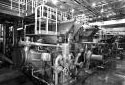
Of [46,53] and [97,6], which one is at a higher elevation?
[97,6]

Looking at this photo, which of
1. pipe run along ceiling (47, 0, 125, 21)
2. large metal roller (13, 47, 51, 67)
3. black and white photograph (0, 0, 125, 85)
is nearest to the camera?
black and white photograph (0, 0, 125, 85)

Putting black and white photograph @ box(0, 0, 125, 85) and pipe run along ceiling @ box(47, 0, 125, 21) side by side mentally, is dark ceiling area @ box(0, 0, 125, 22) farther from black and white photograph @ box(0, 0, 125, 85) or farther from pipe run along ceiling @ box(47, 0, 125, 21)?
black and white photograph @ box(0, 0, 125, 85)

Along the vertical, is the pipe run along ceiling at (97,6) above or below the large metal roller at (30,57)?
above

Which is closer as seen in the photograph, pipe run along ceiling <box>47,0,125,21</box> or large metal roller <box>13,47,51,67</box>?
large metal roller <box>13,47,51,67</box>

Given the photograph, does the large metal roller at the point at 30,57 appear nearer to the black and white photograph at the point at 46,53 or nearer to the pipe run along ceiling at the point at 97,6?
the black and white photograph at the point at 46,53

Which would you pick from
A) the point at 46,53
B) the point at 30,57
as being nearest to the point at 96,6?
the point at 46,53

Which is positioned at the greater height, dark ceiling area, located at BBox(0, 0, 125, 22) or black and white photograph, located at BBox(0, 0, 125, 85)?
dark ceiling area, located at BBox(0, 0, 125, 22)

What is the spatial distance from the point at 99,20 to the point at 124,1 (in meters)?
2.52

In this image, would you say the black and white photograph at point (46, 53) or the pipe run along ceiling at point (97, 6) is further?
the pipe run along ceiling at point (97, 6)

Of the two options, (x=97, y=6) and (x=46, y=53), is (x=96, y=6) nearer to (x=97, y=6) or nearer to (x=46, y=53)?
(x=97, y=6)

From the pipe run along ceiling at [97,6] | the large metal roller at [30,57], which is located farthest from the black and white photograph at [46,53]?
the pipe run along ceiling at [97,6]

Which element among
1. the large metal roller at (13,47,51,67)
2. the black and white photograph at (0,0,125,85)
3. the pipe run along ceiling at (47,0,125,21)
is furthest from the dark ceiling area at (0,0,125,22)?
the large metal roller at (13,47,51,67)

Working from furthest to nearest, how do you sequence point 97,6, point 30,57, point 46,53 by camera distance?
point 97,6 → point 30,57 → point 46,53

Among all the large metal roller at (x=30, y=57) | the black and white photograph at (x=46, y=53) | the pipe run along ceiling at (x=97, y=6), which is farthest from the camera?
the pipe run along ceiling at (x=97, y=6)
